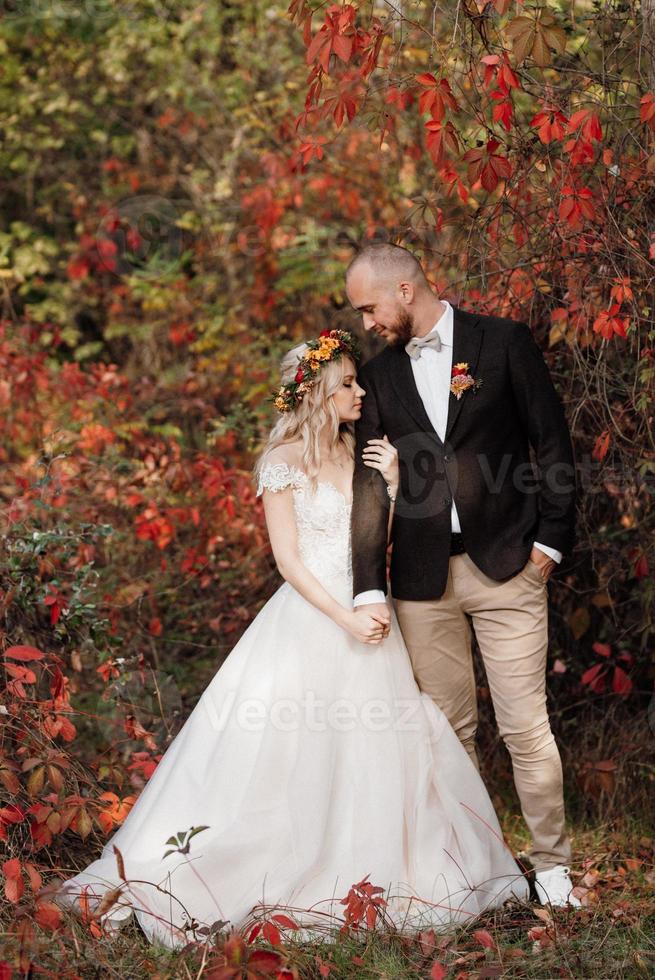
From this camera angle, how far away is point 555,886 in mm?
3637

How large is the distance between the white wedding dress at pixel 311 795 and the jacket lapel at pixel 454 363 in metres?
0.43

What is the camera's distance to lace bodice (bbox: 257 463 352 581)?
372 centimetres

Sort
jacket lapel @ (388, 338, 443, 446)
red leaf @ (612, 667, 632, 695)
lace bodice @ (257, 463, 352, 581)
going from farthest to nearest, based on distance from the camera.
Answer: red leaf @ (612, 667, 632, 695), lace bodice @ (257, 463, 352, 581), jacket lapel @ (388, 338, 443, 446)

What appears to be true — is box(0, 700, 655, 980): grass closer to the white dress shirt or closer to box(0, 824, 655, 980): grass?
box(0, 824, 655, 980): grass

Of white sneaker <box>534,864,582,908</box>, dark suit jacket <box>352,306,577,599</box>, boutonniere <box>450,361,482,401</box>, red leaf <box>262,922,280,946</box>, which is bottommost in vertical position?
white sneaker <box>534,864,582,908</box>

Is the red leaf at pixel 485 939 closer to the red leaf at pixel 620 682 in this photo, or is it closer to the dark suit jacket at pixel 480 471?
the dark suit jacket at pixel 480 471

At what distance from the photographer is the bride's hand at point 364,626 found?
3551 millimetres

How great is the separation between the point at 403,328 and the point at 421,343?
87mm

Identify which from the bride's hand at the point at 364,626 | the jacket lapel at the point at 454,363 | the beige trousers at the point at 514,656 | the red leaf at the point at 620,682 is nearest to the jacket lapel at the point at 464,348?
the jacket lapel at the point at 454,363

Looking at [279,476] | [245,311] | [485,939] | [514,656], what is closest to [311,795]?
[485,939]

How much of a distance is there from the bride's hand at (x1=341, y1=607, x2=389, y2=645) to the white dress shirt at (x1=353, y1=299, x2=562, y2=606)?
2.0 inches

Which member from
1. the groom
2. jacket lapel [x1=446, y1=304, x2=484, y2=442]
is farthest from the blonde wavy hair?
jacket lapel [x1=446, y1=304, x2=484, y2=442]

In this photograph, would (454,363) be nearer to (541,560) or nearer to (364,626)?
(541,560)

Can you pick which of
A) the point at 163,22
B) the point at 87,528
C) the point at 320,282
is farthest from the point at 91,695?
the point at 163,22
